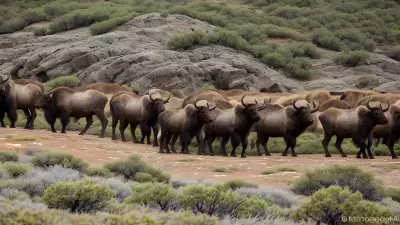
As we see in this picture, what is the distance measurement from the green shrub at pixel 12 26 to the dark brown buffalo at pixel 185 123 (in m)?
38.9

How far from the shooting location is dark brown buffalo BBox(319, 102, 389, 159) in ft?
68.9

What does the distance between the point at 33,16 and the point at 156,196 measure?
53.2m

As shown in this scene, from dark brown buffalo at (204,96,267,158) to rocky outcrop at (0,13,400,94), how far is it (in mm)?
17136

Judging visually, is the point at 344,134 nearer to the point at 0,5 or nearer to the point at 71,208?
the point at 71,208

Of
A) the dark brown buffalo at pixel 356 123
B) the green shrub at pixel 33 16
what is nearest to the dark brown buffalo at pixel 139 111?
the dark brown buffalo at pixel 356 123

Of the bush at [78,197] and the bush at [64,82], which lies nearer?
the bush at [78,197]

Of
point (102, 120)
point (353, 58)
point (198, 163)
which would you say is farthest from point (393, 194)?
point (353, 58)

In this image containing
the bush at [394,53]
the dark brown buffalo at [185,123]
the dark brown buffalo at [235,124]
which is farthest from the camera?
the bush at [394,53]

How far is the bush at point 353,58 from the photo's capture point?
5138 centimetres

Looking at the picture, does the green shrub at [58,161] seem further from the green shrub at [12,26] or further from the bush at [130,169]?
the green shrub at [12,26]

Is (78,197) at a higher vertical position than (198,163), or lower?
higher

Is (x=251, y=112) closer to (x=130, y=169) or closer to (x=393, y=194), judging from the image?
A: (x=130, y=169)

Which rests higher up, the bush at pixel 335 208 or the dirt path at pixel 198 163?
the bush at pixel 335 208

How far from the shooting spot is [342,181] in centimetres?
1267
